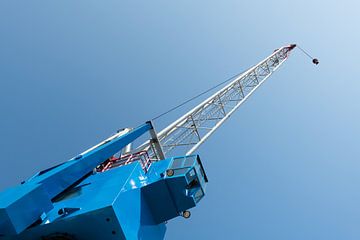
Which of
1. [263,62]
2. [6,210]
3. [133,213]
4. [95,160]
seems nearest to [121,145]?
[95,160]

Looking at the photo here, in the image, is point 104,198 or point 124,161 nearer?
point 104,198

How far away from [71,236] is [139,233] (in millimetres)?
2468

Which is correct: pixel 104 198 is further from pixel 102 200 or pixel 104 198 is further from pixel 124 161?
pixel 124 161

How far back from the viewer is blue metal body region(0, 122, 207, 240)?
36.3 feet

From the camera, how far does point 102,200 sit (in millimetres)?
12922

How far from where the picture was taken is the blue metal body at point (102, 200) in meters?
11.1

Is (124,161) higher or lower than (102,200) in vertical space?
lower

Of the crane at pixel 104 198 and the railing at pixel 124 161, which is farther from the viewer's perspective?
the railing at pixel 124 161

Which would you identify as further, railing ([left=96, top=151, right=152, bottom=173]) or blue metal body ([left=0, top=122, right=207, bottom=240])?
railing ([left=96, top=151, right=152, bottom=173])

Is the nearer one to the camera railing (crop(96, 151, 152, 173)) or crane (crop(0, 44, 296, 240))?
crane (crop(0, 44, 296, 240))

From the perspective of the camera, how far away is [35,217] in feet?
37.0

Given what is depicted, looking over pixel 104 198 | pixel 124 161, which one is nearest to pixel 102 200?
pixel 104 198

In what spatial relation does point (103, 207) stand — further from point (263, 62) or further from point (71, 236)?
point (263, 62)

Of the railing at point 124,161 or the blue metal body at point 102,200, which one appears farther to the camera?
the railing at point 124,161
